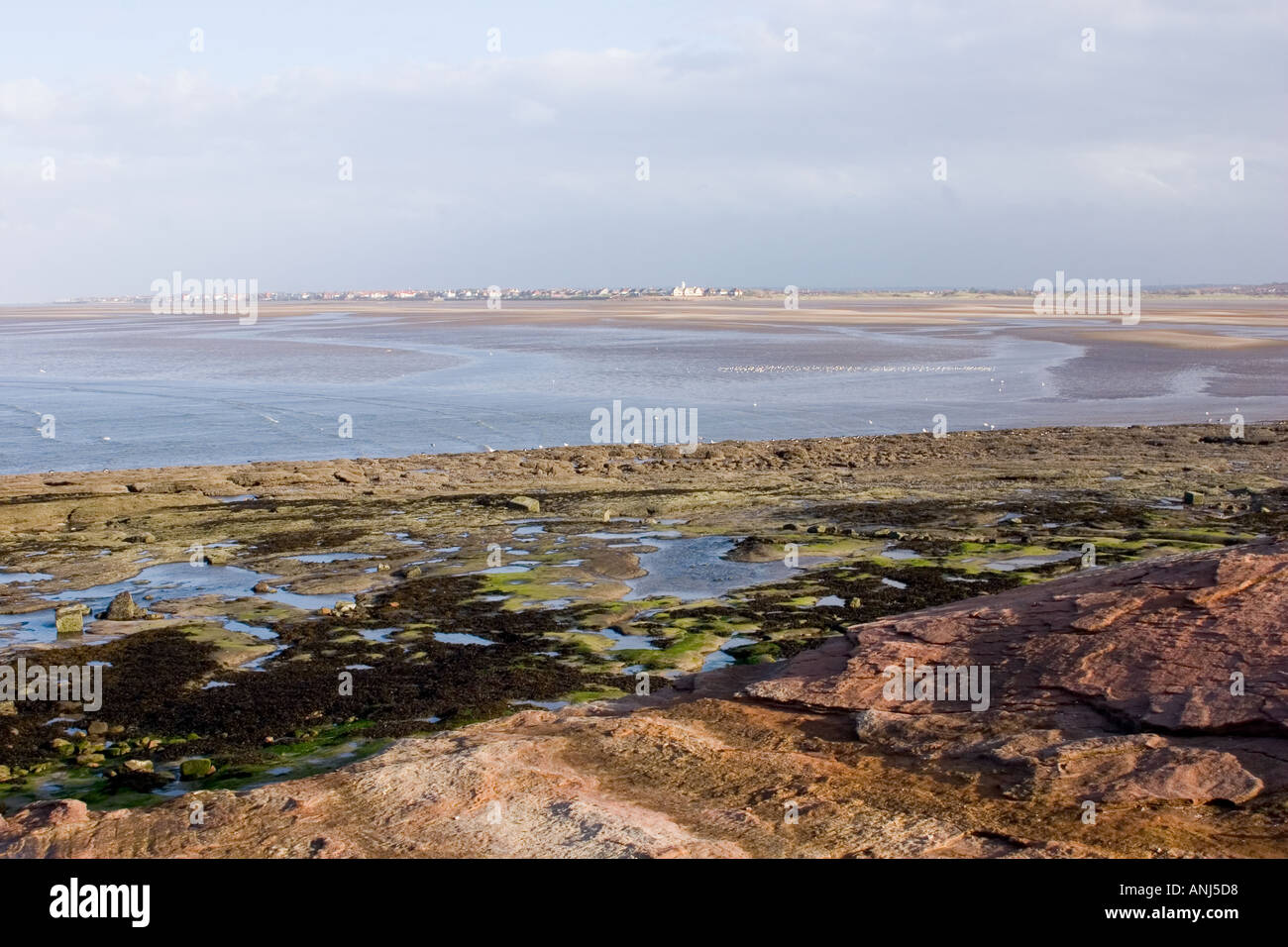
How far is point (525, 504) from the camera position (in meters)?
23.5

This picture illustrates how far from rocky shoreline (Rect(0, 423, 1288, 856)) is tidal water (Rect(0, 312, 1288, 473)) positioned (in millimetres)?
11419

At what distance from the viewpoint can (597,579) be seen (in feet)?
57.5

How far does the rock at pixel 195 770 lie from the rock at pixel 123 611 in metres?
5.83

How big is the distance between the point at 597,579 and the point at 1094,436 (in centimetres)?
1964

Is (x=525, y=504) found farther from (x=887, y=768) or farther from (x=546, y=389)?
(x=546, y=389)

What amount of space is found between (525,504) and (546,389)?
25363 mm

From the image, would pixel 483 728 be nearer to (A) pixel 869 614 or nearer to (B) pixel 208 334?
(A) pixel 869 614

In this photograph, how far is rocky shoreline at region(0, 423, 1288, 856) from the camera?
7961 millimetres

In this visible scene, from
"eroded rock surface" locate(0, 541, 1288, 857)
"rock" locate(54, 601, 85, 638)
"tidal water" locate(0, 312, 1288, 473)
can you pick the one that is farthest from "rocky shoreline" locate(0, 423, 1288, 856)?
"tidal water" locate(0, 312, 1288, 473)

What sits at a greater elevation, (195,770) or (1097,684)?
(1097,684)

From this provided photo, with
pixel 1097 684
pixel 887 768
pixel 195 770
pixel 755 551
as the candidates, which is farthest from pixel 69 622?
pixel 1097 684

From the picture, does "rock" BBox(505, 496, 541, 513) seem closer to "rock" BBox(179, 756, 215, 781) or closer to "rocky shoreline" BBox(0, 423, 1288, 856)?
"rocky shoreline" BBox(0, 423, 1288, 856)
